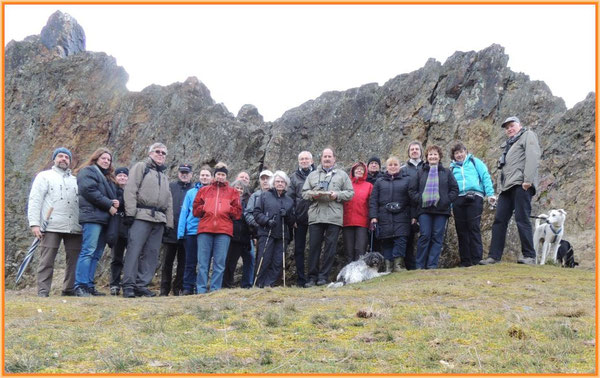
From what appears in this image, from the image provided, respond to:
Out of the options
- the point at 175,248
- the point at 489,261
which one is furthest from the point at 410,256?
the point at 175,248

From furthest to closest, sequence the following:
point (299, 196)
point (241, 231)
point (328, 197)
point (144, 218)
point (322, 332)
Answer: point (299, 196) < point (241, 231) < point (328, 197) < point (144, 218) < point (322, 332)

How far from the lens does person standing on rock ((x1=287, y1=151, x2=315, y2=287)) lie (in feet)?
37.3

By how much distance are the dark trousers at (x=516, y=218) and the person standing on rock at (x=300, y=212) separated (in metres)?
3.60

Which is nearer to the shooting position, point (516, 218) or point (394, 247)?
point (516, 218)

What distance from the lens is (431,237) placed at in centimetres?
1086

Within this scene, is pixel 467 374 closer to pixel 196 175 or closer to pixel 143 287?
pixel 143 287

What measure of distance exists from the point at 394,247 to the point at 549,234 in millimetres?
3324

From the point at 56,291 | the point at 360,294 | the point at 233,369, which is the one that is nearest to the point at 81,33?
the point at 56,291

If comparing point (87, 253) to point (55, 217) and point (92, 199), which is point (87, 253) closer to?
point (55, 217)

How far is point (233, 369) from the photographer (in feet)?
15.1

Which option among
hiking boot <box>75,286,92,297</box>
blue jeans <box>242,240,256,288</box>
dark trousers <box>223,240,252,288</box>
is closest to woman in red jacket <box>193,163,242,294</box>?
dark trousers <box>223,240,252,288</box>

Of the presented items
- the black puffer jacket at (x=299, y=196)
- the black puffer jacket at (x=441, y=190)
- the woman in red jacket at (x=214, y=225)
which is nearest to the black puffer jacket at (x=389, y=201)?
the black puffer jacket at (x=441, y=190)

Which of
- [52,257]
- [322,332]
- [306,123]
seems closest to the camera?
[322,332]

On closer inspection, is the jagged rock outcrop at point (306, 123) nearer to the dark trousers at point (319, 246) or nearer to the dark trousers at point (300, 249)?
the dark trousers at point (319, 246)
